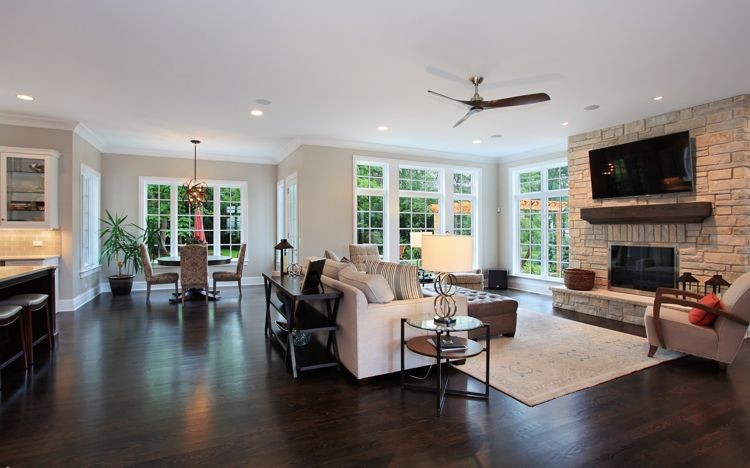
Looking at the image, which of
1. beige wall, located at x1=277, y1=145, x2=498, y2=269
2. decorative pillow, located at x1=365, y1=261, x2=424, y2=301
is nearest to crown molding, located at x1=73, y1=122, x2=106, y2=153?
beige wall, located at x1=277, y1=145, x2=498, y2=269

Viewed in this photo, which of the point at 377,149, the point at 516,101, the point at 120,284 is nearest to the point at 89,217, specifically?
the point at 120,284

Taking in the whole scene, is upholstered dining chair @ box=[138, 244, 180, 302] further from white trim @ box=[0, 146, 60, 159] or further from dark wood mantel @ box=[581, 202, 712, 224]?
dark wood mantel @ box=[581, 202, 712, 224]

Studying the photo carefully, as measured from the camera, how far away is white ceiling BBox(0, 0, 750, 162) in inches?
116

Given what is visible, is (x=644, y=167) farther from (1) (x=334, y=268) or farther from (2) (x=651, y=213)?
(1) (x=334, y=268)

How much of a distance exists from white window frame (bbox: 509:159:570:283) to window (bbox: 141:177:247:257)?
19.8 ft

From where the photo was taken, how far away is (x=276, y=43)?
345 centimetres

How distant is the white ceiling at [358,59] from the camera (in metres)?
2.95

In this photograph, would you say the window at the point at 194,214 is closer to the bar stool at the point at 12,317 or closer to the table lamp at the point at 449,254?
the bar stool at the point at 12,317

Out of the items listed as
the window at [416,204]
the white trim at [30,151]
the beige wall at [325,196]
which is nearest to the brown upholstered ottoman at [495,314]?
the beige wall at [325,196]

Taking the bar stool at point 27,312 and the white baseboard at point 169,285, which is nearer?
the bar stool at point 27,312

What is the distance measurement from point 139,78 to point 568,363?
206 inches

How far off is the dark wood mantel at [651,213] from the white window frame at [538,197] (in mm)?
1430

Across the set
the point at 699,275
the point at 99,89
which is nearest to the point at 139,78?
the point at 99,89

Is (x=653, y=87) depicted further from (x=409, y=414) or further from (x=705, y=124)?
(x=409, y=414)
